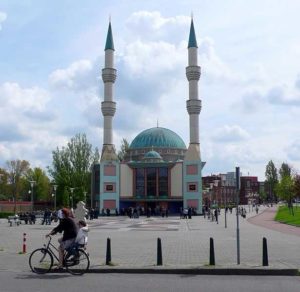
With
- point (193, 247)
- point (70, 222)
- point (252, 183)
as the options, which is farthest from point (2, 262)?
point (252, 183)

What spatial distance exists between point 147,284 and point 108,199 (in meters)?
69.0

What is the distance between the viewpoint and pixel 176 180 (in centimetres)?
7894

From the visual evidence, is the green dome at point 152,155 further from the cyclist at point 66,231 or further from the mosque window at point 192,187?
the cyclist at point 66,231

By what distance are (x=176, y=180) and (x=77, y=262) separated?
66.8 meters

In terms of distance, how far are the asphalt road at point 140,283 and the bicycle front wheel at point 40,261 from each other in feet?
0.92

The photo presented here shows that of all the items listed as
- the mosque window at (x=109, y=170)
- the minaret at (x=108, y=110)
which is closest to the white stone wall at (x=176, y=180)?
the mosque window at (x=109, y=170)

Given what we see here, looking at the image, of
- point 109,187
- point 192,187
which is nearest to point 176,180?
point 192,187

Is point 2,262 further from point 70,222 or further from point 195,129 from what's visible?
point 195,129

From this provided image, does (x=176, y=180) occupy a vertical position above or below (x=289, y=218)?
above

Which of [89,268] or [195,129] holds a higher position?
[195,129]

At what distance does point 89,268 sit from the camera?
41.5 feet

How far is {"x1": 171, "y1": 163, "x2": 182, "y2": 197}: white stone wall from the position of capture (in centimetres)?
7869

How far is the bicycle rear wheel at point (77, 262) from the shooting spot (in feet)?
40.6

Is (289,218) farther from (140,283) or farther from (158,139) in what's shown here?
(158,139)
